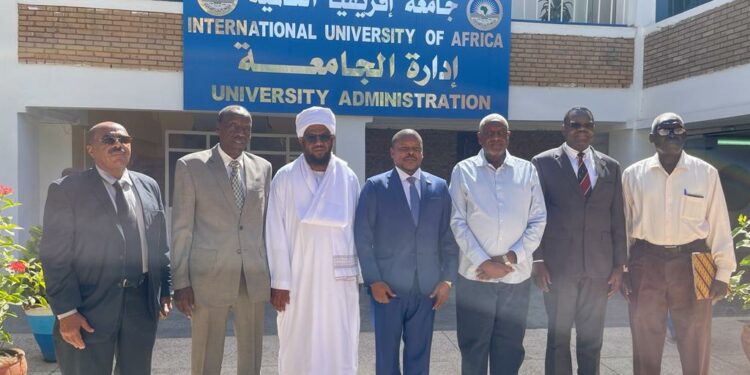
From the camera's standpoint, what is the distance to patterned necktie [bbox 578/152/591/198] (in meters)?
4.00

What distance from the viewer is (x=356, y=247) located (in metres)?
3.84

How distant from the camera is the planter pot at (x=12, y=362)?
13.1ft

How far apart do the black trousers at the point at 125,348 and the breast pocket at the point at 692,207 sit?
3.38 metres

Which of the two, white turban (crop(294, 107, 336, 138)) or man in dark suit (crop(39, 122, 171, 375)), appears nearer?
man in dark suit (crop(39, 122, 171, 375))

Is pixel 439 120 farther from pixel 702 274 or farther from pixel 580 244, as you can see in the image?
pixel 702 274

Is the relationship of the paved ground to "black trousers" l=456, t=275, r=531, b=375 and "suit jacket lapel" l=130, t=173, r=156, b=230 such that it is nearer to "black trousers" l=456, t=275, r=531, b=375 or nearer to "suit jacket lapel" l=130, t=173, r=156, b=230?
"black trousers" l=456, t=275, r=531, b=375

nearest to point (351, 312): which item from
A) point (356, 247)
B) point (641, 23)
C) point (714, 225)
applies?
point (356, 247)

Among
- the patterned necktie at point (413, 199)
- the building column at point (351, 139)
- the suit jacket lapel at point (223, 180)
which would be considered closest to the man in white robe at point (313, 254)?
the suit jacket lapel at point (223, 180)

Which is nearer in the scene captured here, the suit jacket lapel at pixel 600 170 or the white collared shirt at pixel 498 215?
the white collared shirt at pixel 498 215

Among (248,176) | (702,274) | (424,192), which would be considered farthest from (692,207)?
(248,176)

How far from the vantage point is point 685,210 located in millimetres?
3939

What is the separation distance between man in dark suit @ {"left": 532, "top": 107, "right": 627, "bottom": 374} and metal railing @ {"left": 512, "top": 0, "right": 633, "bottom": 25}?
6060 mm

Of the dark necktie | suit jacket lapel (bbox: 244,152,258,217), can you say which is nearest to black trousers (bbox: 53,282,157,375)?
the dark necktie

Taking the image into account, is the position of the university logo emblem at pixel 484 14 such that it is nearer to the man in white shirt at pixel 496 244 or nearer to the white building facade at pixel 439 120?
the white building facade at pixel 439 120
